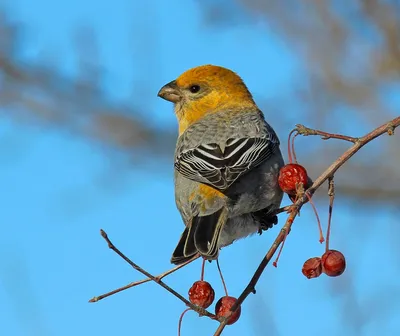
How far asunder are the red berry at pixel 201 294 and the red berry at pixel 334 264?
537mm

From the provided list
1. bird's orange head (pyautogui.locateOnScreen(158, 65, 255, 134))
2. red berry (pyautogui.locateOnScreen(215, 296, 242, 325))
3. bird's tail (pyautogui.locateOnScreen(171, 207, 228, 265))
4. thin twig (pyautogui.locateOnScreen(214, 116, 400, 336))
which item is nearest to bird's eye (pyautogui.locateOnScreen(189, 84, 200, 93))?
bird's orange head (pyautogui.locateOnScreen(158, 65, 255, 134))

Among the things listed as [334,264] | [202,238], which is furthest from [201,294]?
[334,264]

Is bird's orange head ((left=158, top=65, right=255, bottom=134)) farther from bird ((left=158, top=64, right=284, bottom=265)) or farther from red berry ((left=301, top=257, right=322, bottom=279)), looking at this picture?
red berry ((left=301, top=257, right=322, bottom=279))

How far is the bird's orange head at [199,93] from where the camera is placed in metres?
6.00

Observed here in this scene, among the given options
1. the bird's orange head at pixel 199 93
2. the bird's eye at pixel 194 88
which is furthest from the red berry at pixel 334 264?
the bird's eye at pixel 194 88

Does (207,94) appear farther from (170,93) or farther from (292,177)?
(292,177)

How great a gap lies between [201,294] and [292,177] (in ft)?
2.26

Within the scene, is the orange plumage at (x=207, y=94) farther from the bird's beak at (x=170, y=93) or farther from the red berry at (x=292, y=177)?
the red berry at (x=292, y=177)

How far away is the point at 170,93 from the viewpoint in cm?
600

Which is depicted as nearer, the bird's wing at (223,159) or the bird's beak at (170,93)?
the bird's wing at (223,159)

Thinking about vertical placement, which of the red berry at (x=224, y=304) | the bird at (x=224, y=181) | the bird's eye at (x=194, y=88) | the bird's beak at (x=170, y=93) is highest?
the bird's eye at (x=194, y=88)

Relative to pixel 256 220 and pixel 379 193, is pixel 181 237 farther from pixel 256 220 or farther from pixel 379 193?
pixel 379 193

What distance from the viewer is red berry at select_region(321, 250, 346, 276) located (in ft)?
12.5

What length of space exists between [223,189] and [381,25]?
11.4 feet
